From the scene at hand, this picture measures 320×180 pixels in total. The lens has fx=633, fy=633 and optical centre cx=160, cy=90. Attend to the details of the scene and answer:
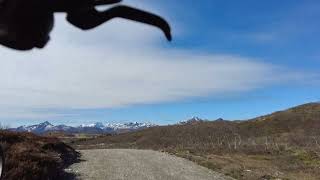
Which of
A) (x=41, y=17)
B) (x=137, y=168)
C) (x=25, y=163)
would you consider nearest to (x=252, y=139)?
(x=137, y=168)

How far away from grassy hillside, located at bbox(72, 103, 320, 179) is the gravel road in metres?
4.23

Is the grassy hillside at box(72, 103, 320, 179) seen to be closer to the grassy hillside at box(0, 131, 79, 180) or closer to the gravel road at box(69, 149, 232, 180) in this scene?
the gravel road at box(69, 149, 232, 180)

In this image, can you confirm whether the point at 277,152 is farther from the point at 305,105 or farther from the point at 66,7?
the point at 305,105

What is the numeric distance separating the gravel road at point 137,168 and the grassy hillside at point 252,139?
13.9 feet

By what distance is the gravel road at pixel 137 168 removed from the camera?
29.6 m

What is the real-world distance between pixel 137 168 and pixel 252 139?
2259 inches

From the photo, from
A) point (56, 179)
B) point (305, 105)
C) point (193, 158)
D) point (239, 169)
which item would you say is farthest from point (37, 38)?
point (305, 105)

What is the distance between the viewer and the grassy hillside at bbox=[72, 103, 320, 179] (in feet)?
167

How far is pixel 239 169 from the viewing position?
35.3 m

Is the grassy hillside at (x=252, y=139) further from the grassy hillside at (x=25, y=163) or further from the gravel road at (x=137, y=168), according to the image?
the grassy hillside at (x=25, y=163)

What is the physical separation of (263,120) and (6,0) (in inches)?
4625

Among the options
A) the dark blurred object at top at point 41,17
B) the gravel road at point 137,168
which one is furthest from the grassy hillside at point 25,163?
the dark blurred object at top at point 41,17

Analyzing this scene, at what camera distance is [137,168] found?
3269 cm

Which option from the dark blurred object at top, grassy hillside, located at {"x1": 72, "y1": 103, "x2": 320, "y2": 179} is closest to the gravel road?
grassy hillside, located at {"x1": 72, "y1": 103, "x2": 320, "y2": 179}
